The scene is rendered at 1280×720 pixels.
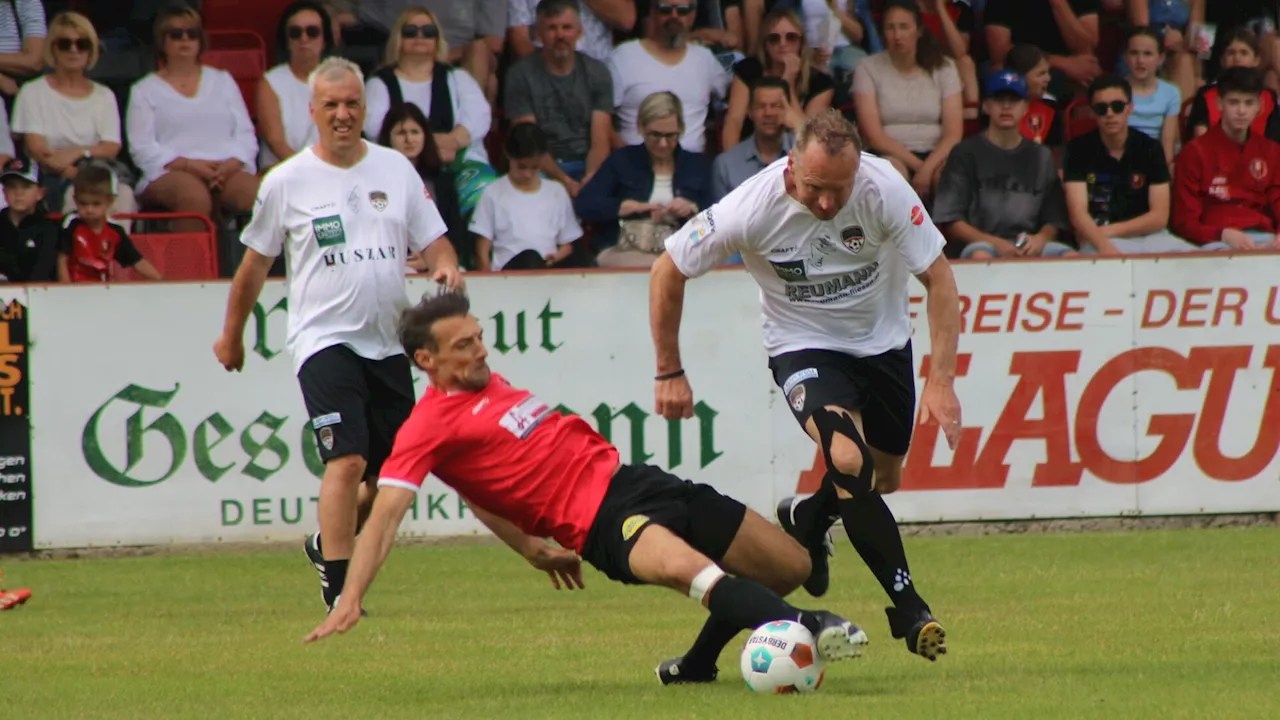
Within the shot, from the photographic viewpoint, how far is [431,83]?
554 inches

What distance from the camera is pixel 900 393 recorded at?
8.00 metres

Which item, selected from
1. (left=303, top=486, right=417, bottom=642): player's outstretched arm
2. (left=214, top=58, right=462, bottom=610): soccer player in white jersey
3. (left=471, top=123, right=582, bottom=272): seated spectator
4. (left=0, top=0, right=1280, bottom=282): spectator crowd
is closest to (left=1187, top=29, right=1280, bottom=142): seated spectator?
(left=0, top=0, right=1280, bottom=282): spectator crowd

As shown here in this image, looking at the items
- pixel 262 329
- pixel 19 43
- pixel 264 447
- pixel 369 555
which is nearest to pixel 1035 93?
pixel 262 329

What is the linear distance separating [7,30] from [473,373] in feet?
29.2

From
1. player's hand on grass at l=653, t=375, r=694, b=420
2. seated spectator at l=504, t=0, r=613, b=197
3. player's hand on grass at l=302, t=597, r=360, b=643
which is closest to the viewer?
player's hand on grass at l=302, t=597, r=360, b=643

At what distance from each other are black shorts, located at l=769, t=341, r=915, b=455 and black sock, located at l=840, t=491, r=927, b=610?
1.52 ft

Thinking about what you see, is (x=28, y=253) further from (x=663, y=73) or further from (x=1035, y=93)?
(x=1035, y=93)

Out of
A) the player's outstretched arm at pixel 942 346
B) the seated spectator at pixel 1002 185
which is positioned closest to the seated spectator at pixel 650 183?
the seated spectator at pixel 1002 185

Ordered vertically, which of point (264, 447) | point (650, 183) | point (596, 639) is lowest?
point (264, 447)

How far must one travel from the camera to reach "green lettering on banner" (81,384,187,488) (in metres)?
12.2

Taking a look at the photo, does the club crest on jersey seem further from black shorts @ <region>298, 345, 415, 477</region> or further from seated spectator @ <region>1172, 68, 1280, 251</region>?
seated spectator @ <region>1172, 68, 1280, 251</region>

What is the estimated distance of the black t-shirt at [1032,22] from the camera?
16.7 meters

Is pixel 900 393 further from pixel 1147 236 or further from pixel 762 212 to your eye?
pixel 1147 236

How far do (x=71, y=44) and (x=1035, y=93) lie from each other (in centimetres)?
715
